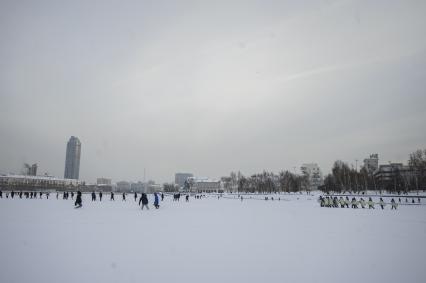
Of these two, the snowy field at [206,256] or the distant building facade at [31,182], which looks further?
the distant building facade at [31,182]

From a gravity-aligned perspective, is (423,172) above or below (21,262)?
above

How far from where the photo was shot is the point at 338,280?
6219 millimetres

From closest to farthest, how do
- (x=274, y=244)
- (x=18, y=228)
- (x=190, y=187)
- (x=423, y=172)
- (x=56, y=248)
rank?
(x=56, y=248), (x=274, y=244), (x=18, y=228), (x=423, y=172), (x=190, y=187)

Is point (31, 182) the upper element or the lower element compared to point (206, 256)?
upper

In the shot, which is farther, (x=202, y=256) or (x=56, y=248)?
(x=56, y=248)

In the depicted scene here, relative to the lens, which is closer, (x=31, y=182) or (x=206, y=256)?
(x=206, y=256)

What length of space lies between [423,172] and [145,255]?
8738 cm

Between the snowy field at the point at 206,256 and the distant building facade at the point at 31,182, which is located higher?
the distant building facade at the point at 31,182

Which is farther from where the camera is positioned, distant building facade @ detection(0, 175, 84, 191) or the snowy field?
distant building facade @ detection(0, 175, 84, 191)

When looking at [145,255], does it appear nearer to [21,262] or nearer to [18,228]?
[21,262]

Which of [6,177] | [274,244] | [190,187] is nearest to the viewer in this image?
[274,244]

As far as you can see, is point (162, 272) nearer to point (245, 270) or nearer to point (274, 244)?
point (245, 270)

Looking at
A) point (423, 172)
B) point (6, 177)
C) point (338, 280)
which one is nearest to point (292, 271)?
point (338, 280)

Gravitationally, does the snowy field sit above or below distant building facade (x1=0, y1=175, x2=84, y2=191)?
below
